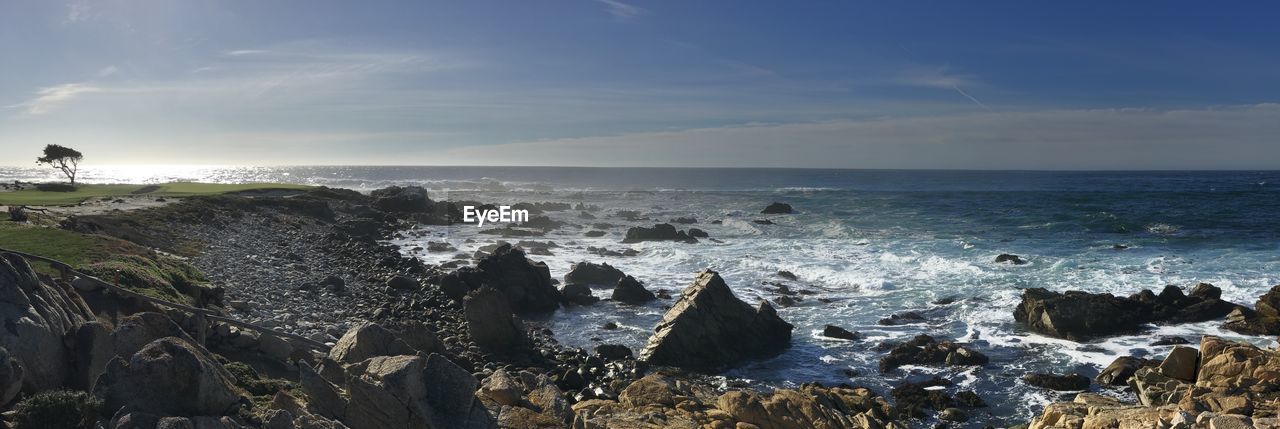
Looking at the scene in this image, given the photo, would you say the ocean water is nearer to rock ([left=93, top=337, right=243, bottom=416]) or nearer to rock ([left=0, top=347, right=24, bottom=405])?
rock ([left=93, top=337, right=243, bottom=416])

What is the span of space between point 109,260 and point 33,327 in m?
11.5

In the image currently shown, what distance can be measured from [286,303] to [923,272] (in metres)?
24.0

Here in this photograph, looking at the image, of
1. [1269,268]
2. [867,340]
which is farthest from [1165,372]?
[1269,268]

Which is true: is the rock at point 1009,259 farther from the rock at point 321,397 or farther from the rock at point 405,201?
the rock at point 405,201

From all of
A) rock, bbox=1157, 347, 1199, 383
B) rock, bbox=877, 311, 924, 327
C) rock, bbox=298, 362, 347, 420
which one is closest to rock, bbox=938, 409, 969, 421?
rock, bbox=1157, 347, 1199, 383

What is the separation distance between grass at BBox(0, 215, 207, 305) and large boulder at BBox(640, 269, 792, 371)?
11118mm

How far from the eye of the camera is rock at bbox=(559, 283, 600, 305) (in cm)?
2486

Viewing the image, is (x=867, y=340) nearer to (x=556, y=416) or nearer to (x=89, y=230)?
(x=556, y=416)

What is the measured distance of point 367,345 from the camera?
1027cm

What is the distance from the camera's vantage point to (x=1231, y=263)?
2948 cm

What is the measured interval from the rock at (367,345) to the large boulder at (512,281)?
13.0 m

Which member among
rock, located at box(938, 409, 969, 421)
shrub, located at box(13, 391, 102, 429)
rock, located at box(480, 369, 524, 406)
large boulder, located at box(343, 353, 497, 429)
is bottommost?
rock, located at box(938, 409, 969, 421)

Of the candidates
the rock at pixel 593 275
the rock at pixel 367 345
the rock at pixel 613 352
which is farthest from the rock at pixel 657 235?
the rock at pixel 367 345

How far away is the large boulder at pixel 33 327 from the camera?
23.8 feet
